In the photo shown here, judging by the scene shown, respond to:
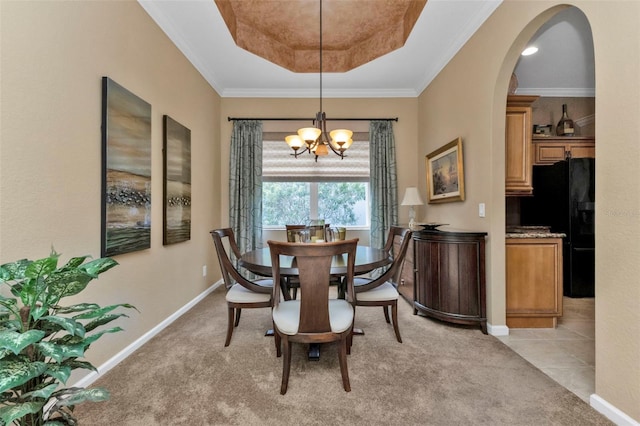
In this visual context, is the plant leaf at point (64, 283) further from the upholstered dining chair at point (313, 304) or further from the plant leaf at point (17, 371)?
the upholstered dining chair at point (313, 304)

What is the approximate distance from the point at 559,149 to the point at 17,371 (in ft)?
17.0

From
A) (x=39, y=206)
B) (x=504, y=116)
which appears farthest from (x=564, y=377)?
(x=39, y=206)

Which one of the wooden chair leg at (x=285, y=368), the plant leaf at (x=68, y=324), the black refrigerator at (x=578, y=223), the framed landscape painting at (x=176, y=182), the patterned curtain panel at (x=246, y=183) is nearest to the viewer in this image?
the plant leaf at (x=68, y=324)

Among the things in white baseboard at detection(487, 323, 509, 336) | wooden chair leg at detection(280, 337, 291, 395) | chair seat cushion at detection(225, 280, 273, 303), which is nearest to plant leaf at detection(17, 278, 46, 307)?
wooden chair leg at detection(280, 337, 291, 395)

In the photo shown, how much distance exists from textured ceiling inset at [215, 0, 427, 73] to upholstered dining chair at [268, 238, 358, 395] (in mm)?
2408

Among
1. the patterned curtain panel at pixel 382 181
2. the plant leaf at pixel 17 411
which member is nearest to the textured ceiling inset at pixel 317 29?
the patterned curtain panel at pixel 382 181

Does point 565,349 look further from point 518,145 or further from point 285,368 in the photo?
point 285,368

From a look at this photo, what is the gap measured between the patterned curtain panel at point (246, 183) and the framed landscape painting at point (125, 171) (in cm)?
174

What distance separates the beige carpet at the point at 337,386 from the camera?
1488 millimetres

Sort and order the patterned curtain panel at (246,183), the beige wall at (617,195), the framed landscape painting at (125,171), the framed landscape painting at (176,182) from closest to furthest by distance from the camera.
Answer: the beige wall at (617,195) < the framed landscape painting at (125,171) < the framed landscape painting at (176,182) < the patterned curtain panel at (246,183)

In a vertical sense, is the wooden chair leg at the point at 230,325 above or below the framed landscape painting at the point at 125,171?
below

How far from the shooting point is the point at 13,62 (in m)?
1.33

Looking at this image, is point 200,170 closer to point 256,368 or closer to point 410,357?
point 256,368

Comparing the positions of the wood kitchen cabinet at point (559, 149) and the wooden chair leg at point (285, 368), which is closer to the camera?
the wooden chair leg at point (285, 368)
